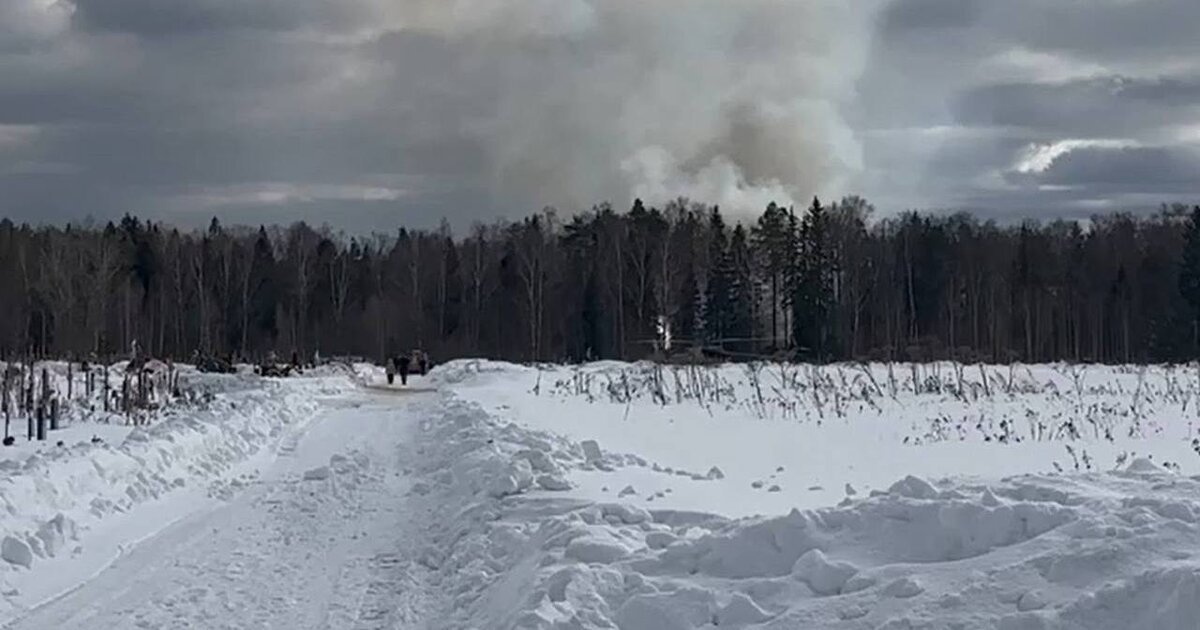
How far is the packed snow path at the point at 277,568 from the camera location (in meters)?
8.99

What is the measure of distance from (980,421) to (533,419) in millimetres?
7108

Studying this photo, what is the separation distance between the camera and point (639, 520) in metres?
10.3

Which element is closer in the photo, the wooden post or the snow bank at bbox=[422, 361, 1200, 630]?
the snow bank at bbox=[422, 361, 1200, 630]

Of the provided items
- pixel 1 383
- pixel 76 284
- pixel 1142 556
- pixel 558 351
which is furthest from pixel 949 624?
pixel 76 284

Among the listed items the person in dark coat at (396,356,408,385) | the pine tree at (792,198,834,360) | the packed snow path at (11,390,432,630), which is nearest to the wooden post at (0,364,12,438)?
the packed snow path at (11,390,432,630)

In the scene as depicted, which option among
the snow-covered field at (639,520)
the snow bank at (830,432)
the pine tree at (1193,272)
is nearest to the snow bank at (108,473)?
the snow-covered field at (639,520)

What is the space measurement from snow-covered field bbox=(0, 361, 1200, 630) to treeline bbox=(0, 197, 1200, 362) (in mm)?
59565

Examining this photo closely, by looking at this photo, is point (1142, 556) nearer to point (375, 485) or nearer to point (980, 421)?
point (375, 485)

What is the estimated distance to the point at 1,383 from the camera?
25.9 m

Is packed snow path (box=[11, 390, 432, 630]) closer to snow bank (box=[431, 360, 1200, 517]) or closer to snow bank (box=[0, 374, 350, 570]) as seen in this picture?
snow bank (box=[0, 374, 350, 570])

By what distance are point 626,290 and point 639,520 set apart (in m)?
72.5

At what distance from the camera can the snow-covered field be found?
22.4 ft

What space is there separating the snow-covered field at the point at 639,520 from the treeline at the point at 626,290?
59.6 metres

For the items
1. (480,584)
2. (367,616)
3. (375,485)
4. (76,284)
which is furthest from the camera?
(76,284)
